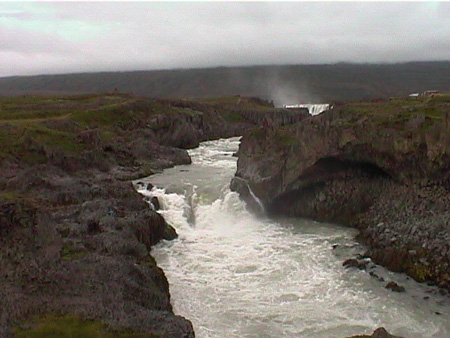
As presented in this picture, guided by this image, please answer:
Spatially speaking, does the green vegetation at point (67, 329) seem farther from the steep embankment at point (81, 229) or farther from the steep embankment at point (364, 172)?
the steep embankment at point (364, 172)

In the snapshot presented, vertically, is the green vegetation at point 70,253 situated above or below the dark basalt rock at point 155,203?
above

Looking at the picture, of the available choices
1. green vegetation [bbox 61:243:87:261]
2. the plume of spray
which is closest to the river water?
green vegetation [bbox 61:243:87:261]

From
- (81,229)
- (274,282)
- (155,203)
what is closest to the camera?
(274,282)

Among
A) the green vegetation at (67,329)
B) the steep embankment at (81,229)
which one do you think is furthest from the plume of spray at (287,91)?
the green vegetation at (67,329)

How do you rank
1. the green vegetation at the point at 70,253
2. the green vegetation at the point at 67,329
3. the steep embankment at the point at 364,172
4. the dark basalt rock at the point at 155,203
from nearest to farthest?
the green vegetation at the point at 67,329 < the green vegetation at the point at 70,253 < the steep embankment at the point at 364,172 < the dark basalt rock at the point at 155,203

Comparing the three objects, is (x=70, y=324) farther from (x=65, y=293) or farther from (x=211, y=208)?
(x=211, y=208)

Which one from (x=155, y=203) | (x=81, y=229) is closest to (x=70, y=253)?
(x=81, y=229)

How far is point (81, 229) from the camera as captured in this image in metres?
23.2

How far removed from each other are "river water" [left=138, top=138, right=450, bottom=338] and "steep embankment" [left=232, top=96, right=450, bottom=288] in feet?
5.06

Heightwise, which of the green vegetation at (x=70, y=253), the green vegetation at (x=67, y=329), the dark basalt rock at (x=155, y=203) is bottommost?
the dark basalt rock at (x=155, y=203)

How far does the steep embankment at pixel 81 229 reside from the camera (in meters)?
13.4

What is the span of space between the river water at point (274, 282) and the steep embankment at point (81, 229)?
1943 mm

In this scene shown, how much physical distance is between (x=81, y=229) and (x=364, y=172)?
61.9ft

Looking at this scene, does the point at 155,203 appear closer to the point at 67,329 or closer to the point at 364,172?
the point at 364,172
